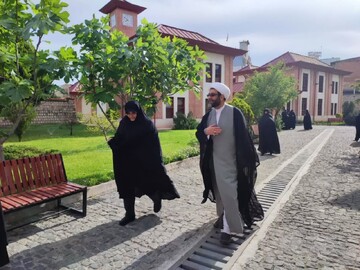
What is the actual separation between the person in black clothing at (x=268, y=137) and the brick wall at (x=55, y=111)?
1576 centimetres

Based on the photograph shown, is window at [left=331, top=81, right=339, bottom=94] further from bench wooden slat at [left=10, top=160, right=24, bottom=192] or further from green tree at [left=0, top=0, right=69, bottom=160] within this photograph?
bench wooden slat at [left=10, top=160, right=24, bottom=192]

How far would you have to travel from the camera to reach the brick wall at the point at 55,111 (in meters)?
22.5

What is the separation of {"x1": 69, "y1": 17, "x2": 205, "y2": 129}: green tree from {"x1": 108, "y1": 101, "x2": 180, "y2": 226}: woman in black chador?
1439 millimetres

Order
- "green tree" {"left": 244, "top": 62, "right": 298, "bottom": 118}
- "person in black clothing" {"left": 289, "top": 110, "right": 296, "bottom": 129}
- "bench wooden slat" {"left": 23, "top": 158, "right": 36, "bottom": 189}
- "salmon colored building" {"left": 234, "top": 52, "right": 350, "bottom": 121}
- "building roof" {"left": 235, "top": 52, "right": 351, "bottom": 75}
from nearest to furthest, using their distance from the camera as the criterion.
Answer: "bench wooden slat" {"left": 23, "top": 158, "right": 36, "bottom": 189}
"green tree" {"left": 244, "top": 62, "right": 298, "bottom": 118}
"person in black clothing" {"left": 289, "top": 110, "right": 296, "bottom": 129}
"building roof" {"left": 235, "top": 52, "right": 351, "bottom": 75}
"salmon colored building" {"left": 234, "top": 52, "right": 350, "bottom": 121}

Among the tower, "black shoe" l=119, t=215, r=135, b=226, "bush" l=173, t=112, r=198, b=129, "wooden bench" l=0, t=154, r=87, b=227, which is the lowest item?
"black shoe" l=119, t=215, r=135, b=226

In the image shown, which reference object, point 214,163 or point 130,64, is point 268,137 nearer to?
point 130,64

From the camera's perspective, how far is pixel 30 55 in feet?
15.1

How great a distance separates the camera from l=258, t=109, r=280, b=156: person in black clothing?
36.0ft

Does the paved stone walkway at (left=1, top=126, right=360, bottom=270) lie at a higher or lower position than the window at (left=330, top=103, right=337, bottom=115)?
lower

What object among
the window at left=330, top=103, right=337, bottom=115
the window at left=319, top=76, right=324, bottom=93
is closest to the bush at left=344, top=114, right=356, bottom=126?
the window at left=319, top=76, right=324, bottom=93

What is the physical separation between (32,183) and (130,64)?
264 cm

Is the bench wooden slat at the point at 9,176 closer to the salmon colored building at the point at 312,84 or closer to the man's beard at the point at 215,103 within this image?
the man's beard at the point at 215,103

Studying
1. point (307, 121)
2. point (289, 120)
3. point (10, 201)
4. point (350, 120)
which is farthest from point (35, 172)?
point (350, 120)

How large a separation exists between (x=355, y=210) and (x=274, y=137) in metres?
6.16
